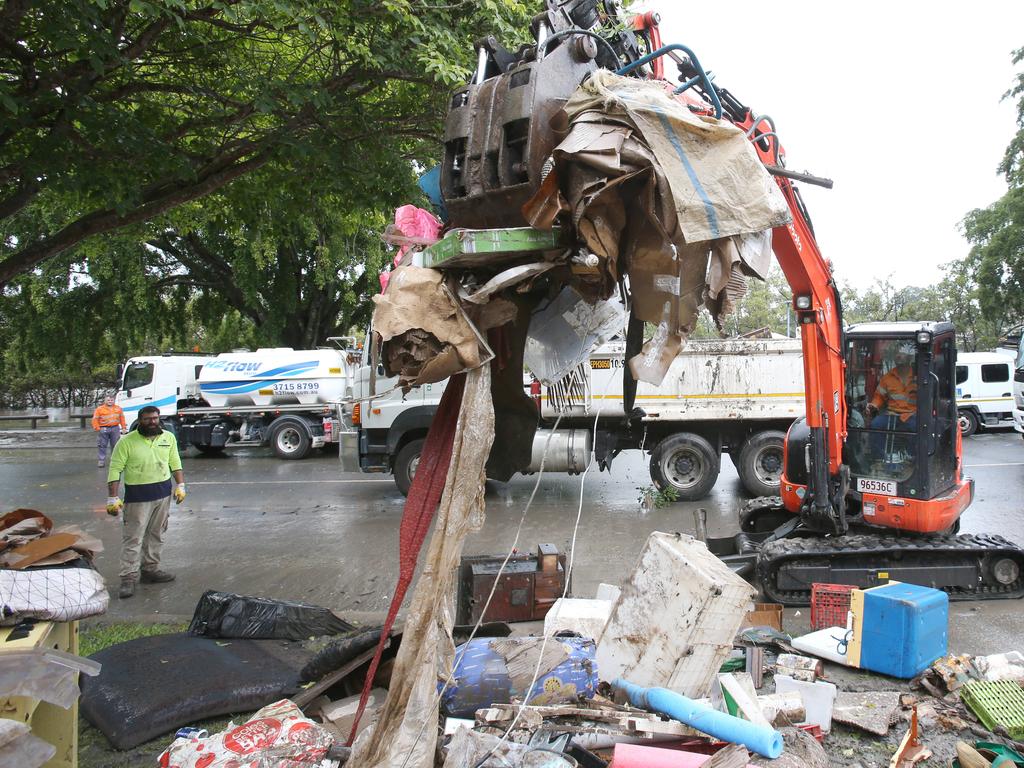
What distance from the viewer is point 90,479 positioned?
1430cm

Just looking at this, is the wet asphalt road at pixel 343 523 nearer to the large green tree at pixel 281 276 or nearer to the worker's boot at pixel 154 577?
the worker's boot at pixel 154 577

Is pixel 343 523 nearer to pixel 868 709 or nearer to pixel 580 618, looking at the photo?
pixel 580 618

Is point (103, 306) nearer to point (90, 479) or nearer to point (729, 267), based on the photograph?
point (90, 479)

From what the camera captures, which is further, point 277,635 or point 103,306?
point 103,306

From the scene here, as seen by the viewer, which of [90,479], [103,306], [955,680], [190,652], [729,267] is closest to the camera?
[729,267]

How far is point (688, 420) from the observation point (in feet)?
36.3

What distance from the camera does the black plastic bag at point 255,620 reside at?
5.48m

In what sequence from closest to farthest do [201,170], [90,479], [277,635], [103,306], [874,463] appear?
[277,635] → [874,463] → [201,170] → [90,479] → [103,306]

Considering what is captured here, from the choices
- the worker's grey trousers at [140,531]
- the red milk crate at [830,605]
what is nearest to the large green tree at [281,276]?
the worker's grey trousers at [140,531]

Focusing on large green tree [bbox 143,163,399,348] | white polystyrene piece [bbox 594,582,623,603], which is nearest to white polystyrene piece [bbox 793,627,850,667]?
white polystyrene piece [bbox 594,582,623,603]

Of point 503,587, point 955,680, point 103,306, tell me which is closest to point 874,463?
point 955,680

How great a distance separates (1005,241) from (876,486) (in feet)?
64.8

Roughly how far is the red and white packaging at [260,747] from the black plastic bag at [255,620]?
209 centimetres

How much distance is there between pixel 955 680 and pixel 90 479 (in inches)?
590
